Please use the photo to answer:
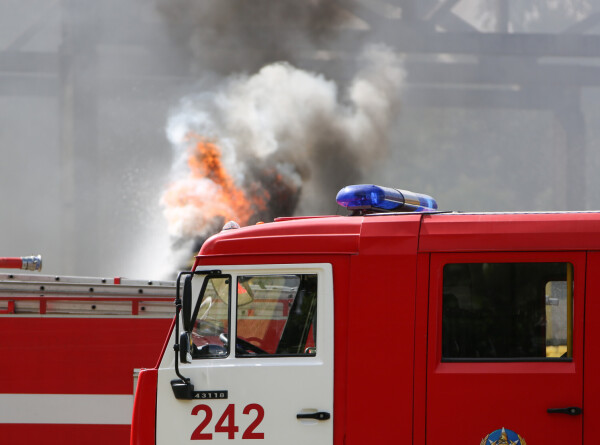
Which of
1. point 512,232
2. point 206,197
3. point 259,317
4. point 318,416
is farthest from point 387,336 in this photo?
point 206,197

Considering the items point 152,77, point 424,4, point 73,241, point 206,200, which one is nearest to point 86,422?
point 206,200

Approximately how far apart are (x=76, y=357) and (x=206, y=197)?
8880 millimetres

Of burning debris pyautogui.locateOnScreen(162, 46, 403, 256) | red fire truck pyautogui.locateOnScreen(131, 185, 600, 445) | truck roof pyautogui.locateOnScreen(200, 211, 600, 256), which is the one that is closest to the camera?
red fire truck pyautogui.locateOnScreen(131, 185, 600, 445)

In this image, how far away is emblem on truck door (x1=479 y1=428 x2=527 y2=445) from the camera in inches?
156

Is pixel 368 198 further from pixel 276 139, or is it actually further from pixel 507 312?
pixel 276 139

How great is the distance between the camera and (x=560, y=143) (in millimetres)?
19766

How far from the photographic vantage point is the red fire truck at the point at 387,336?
13.2 feet

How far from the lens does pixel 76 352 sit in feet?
22.7

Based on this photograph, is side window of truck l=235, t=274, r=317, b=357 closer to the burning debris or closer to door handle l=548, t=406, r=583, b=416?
door handle l=548, t=406, r=583, b=416

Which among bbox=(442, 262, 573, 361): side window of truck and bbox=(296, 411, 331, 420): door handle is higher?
bbox=(442, 262, 573, 361): side window of truck

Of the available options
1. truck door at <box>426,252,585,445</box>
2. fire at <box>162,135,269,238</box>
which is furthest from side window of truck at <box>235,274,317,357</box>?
fire at <box>162,135,269,238</box>

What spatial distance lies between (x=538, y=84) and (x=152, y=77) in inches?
369

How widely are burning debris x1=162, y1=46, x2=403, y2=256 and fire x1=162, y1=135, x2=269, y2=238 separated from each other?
1.0 inches

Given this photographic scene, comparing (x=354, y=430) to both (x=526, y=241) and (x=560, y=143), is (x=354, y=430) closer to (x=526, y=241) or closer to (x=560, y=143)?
(x=526, y=241)
